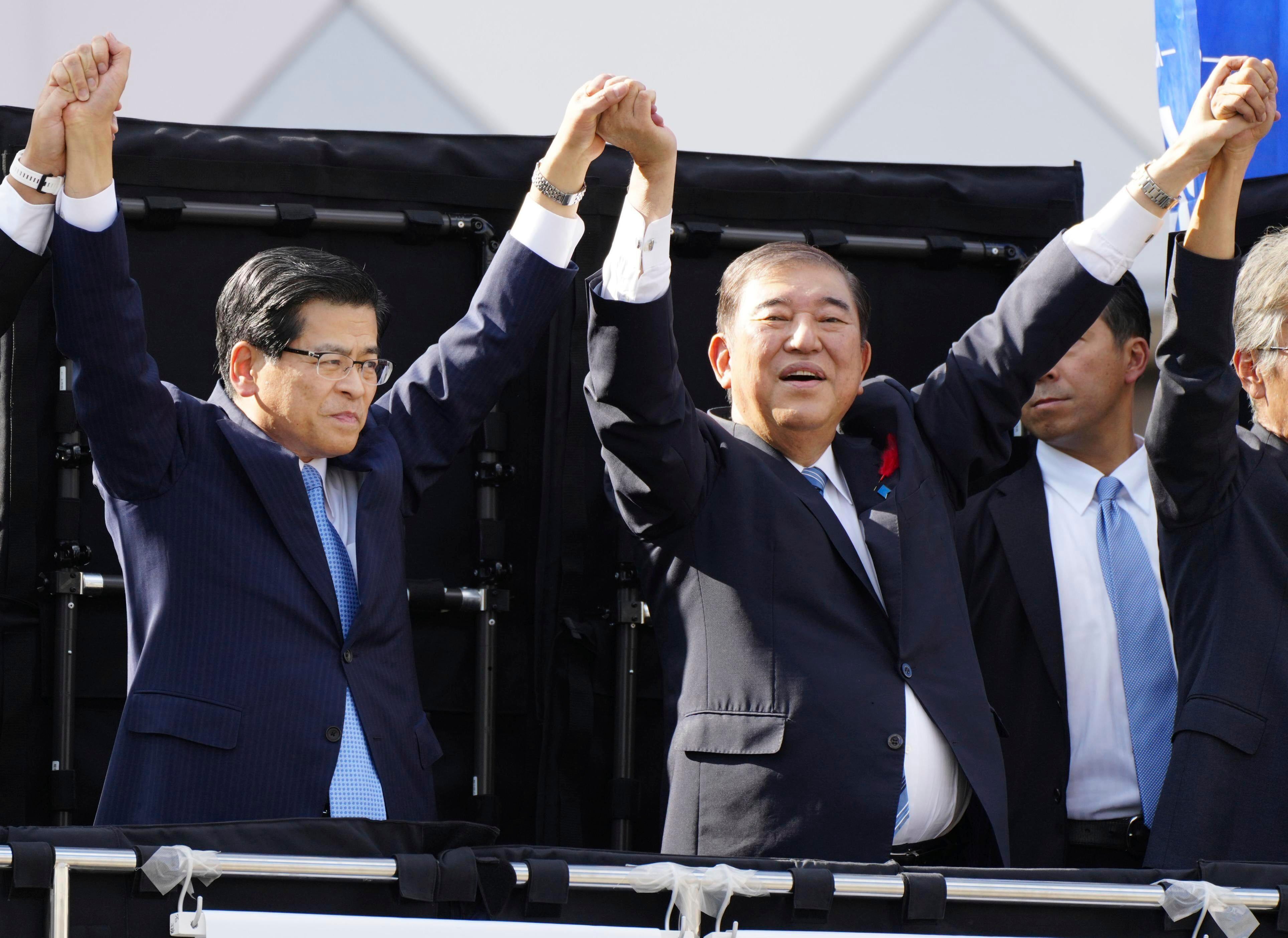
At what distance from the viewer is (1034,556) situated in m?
2.54

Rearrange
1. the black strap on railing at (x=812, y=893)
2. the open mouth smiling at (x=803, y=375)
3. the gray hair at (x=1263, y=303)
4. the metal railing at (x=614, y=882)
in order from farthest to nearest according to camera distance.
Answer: the gray hair at (x=1263, y=303) → the open mouth smiling at (x=803, y=375) → the black strap on railing at (x=812, y=893) → the metal railing at (x=614, y=882)

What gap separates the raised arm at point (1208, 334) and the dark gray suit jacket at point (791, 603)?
0.18m

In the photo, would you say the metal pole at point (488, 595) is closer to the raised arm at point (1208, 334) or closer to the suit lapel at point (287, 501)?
the suit lapel at point (287, 501)

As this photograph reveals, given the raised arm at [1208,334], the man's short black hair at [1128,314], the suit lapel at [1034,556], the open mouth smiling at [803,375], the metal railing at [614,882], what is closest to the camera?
the metal railing at [614,882]

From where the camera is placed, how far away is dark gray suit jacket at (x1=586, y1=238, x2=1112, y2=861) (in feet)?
6.61

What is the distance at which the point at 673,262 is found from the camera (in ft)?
9.34

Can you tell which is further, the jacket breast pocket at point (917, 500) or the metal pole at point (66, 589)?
the metal pole at point (66, 589)

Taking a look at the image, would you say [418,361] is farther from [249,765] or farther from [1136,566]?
[1136,566]

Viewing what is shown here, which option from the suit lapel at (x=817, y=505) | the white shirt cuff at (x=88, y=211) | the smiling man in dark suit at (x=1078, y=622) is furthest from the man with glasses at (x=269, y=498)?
the smiling man in dark suit at (x=1078, y=622)

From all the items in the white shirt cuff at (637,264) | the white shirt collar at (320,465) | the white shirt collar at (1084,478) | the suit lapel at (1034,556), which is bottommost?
the suit lapel at (1034,556)

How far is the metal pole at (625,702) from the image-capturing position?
2699 mm

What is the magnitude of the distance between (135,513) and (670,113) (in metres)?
1.68

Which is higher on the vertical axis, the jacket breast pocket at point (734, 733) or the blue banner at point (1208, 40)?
the blue banner at point (1208, 40)

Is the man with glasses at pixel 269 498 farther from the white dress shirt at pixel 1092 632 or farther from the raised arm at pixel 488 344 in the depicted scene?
the white dress shirt at pixel 1092 632
